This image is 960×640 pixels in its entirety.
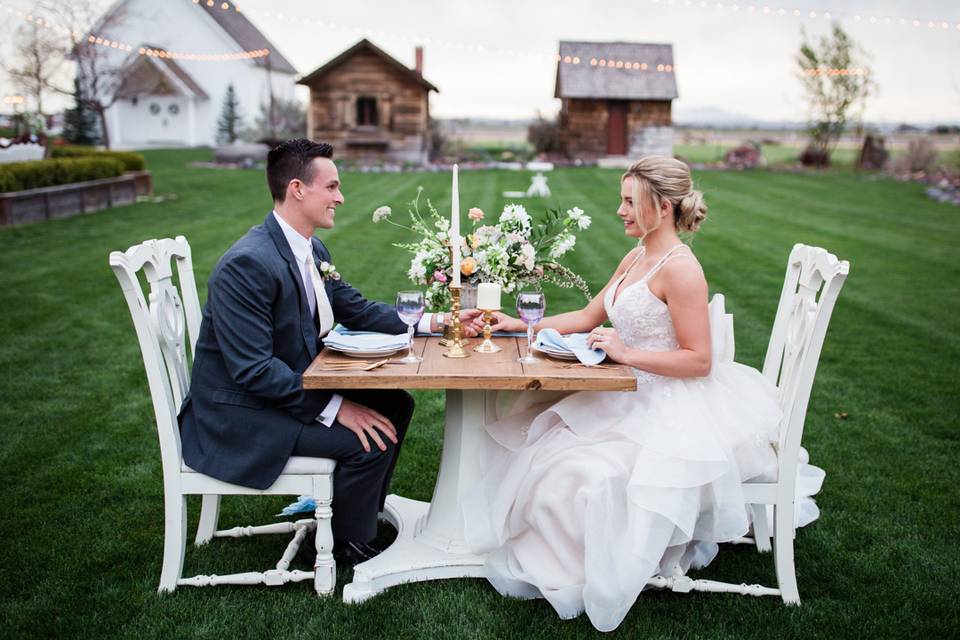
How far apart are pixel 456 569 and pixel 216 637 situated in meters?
0.96

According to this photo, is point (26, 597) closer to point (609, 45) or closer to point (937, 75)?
point (937, 75)

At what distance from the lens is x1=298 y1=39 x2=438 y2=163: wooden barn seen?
28.6 m

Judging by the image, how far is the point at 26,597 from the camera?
3.38 meters

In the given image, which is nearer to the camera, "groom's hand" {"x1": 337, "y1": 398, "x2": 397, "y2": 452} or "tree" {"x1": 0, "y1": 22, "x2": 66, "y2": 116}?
"groom's hand" {"x1": 337, "y1": 398, "x2": 397, "y2": 452}

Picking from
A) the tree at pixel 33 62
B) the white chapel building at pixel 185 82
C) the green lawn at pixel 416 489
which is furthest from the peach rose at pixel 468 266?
the white chapel building at pixel 185 82

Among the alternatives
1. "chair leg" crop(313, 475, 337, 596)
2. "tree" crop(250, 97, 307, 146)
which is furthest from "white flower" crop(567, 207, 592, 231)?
"tree" crop(250, 97, 307, 146)

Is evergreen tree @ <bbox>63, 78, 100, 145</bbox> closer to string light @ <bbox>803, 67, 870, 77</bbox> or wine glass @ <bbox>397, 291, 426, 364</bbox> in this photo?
string light @ <bbox>803, 67, 870, 77</bbox>

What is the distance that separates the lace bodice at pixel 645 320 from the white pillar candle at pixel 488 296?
58cm

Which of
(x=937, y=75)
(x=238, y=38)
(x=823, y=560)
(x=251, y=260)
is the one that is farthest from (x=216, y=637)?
(x=238, y=38)

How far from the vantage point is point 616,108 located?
3222cm

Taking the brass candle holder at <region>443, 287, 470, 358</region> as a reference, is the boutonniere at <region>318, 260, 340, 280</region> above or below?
above

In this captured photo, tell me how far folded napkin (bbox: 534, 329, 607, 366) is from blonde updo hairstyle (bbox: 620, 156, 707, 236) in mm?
540

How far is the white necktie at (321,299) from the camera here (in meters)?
3.56

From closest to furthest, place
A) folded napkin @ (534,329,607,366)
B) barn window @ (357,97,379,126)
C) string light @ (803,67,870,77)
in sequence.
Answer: folded napkin @ (534,329,607,366) < barn window @ (357,97,379,126) < string light @ (803,67,870,77)
